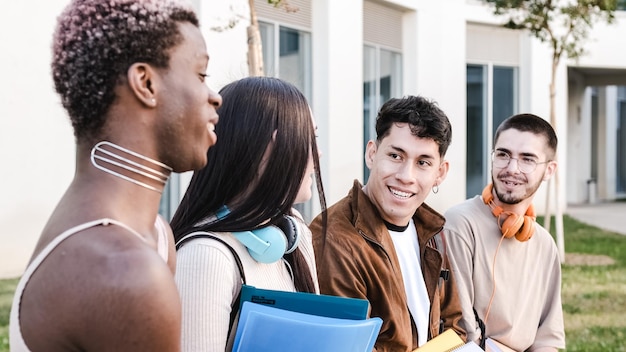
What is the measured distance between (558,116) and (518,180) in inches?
684

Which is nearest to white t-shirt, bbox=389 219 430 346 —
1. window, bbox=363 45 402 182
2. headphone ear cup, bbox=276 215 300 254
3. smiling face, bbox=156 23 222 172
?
headphone ear cup, bbox=276 215 300 254

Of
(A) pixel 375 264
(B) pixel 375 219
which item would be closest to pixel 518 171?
(B) pixel 375 219

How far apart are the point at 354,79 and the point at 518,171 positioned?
957 centimetres

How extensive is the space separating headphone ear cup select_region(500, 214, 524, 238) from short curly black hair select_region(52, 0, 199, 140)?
2.68m

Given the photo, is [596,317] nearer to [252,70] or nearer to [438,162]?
[252,70]

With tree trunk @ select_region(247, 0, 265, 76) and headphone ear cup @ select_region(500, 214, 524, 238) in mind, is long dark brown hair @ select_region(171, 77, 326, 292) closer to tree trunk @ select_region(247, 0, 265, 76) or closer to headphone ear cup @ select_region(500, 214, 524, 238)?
headphone ear cup @ select_region(500, 214, 524, 238)

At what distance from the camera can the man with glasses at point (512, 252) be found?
3.60 meters

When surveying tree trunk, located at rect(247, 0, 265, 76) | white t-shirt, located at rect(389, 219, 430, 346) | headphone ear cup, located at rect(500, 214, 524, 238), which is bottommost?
white t-shirt, located at rect(389, 219, 430, 346)

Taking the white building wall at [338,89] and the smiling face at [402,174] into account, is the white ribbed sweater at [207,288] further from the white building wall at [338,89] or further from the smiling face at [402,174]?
the white building wall at [338,89]

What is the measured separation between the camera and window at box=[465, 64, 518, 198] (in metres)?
18.8

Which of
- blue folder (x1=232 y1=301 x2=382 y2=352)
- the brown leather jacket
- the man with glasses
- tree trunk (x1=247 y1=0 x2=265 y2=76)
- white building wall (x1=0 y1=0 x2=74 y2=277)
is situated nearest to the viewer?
blue folder (x1=232 y1=301 x2=382 y2=352)

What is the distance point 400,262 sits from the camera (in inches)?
125

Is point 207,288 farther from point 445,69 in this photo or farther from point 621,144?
point 621,144

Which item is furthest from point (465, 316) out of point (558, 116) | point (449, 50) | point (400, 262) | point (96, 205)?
point (558, 116)
